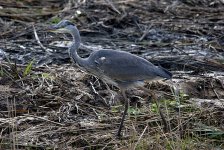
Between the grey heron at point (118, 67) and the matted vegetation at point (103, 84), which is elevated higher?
the grey heron at point (118, 67)

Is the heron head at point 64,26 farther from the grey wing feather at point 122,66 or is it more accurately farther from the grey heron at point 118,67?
the grey wing feather at point 122,66

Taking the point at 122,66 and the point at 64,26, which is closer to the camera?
the point at 122,66

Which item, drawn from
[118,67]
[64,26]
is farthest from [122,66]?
[64,26]

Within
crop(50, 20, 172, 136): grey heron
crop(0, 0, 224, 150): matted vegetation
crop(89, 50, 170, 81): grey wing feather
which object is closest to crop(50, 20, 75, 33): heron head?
crop(50, 20, 172, 136): grey heron

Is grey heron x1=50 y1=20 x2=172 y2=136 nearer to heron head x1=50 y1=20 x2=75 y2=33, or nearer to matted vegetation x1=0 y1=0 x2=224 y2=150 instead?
heron head x1=50 y1=20 x2=75 y2=33

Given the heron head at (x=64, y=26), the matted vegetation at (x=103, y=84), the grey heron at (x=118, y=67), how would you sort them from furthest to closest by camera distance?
the heron head at (x=64, y=26), the grey heron at (x=118, y=67), the matted vegetation at (x=103, y=84)

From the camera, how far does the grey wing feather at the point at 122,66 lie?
22.6 ft

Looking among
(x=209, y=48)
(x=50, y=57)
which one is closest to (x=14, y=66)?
(x=50, y=57)

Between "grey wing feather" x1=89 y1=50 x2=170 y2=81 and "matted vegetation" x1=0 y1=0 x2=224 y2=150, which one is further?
"grey wing feather" x1=89 y1=50 x2=170 y2=81

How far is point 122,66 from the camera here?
6.90m

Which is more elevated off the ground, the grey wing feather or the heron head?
the heron head

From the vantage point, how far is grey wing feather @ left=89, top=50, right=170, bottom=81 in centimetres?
688

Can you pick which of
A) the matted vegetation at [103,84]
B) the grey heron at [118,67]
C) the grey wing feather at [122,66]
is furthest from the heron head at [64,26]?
the matted vegetation at [103,84]

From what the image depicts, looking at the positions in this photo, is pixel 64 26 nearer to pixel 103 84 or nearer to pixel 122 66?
pixel 122 66
